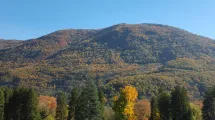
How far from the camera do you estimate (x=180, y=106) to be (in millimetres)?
81688

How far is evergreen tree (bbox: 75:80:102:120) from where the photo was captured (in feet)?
244

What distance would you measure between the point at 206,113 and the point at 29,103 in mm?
45556

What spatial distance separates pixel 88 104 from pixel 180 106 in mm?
23626

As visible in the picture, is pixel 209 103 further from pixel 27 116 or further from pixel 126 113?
pixel 27 116

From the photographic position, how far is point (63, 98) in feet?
385

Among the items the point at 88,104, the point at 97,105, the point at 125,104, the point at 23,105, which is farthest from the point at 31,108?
the point at 125,104

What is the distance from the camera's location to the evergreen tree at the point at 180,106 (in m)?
81.1

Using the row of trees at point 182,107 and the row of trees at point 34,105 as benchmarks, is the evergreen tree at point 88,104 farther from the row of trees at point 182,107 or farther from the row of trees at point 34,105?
the row of trees at point 182,107

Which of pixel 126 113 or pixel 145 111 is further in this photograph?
pixel 145 111

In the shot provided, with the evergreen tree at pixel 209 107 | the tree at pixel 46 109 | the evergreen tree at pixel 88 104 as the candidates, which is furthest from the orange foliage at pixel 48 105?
the evergreen tree at pixel 209 107

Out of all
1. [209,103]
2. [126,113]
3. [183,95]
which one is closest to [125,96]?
[126,113]

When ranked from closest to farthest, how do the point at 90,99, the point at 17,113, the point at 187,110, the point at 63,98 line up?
the point at 90,99 < the point at 187,110 < the point at 17,113 < the point at 63,98

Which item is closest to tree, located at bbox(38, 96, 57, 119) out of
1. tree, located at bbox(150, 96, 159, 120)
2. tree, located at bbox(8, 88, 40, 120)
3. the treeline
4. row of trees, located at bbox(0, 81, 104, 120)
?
row of trees, located at bbox(0, 81, 104, 120)

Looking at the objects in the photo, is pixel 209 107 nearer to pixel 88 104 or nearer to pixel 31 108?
pixel 88 104
